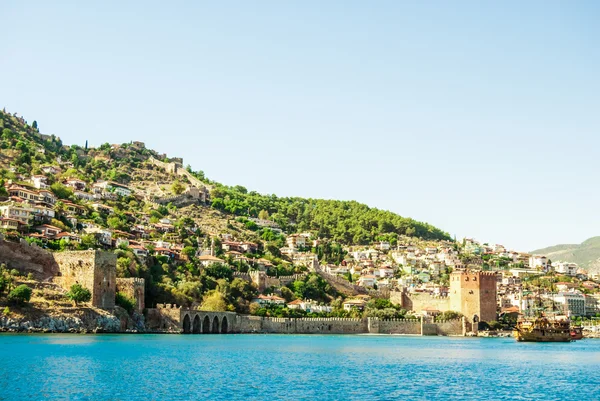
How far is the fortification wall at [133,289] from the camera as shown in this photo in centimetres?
4750

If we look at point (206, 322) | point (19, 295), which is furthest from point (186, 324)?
point (19, 295)

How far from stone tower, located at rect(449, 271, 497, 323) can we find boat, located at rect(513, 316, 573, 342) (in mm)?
7024

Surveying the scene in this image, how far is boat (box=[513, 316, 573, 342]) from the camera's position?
56.1 m

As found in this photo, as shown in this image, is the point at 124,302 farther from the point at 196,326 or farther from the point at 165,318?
the point at 196,326

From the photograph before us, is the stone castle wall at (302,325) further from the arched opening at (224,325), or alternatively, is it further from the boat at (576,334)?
the boat at (576,334)

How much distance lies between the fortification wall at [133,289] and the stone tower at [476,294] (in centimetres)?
2817

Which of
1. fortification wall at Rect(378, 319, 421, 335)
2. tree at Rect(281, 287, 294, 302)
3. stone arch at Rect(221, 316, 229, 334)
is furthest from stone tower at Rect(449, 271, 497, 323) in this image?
stone arch at Rect(221, 316, 229, 334)

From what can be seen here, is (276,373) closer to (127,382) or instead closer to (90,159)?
(127,382)

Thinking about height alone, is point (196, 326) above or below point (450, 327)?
above

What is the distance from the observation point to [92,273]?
4441 cm

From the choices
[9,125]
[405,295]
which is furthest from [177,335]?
[9,125]

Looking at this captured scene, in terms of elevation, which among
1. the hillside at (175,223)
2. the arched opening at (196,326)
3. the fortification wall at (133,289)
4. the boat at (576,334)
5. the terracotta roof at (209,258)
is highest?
the hillside at (175,223)

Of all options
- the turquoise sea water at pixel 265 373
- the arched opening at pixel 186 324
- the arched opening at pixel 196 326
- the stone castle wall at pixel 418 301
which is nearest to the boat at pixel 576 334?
the stone castle wall at pixel 418 301

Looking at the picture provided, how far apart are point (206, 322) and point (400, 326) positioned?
56.8 ft
